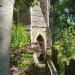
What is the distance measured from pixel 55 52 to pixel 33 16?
44.3 ft

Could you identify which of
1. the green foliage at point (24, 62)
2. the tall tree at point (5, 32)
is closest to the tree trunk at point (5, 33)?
the tall tree at point (5, 32)

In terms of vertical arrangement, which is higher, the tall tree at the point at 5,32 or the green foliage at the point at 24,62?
the tall tree at the point at 5,32

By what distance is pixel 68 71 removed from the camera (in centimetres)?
727

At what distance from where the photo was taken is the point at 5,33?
1.66 m

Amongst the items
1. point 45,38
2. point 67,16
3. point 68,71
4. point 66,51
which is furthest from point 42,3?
point 68,71

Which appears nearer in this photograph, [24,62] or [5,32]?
[5,32]

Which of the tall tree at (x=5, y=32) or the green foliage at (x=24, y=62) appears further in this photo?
the green foliage at (x=24, y=62)

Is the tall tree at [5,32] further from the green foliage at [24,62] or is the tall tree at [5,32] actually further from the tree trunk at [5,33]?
the green foliage at [24,62]

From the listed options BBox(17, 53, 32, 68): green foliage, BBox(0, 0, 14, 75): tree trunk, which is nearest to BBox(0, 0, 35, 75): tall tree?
BBox(0, 0, 14, 75): tree trunk

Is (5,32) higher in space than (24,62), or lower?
higher

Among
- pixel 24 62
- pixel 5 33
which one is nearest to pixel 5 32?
pixel 5 33

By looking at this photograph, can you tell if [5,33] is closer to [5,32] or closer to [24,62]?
[5,32]

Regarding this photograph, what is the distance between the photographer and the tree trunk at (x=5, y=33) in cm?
161

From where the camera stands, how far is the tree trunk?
1.61 meters
